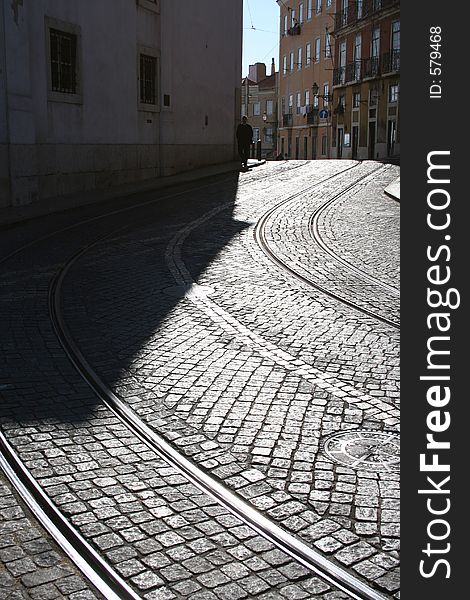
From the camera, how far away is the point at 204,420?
196 inches

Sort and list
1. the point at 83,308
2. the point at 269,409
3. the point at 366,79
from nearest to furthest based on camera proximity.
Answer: the point at 269,409 → the point at 83,308 → the point at 366,79

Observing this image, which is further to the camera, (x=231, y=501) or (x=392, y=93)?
(x=392, y=93)

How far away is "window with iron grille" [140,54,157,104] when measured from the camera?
78.3 feet

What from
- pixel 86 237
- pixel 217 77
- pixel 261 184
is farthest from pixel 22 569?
pixel 217 77

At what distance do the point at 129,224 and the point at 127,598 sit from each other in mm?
11507

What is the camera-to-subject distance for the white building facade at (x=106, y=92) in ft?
56.1

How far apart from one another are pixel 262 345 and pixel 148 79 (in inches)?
761

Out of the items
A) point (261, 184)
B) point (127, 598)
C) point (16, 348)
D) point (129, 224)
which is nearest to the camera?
point (127, 598)

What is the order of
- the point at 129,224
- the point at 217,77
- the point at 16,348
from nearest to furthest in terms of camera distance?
the point at 16,348 → the point at 129,224 → the point at 217,77

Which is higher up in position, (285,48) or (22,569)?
(285,48)

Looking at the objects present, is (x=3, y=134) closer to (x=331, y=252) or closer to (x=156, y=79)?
(x=331, y=252)

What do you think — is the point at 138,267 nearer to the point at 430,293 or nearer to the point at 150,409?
the point at 150,409

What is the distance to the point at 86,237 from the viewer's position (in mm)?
12727

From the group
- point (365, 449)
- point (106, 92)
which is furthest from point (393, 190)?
point (365, 449)
